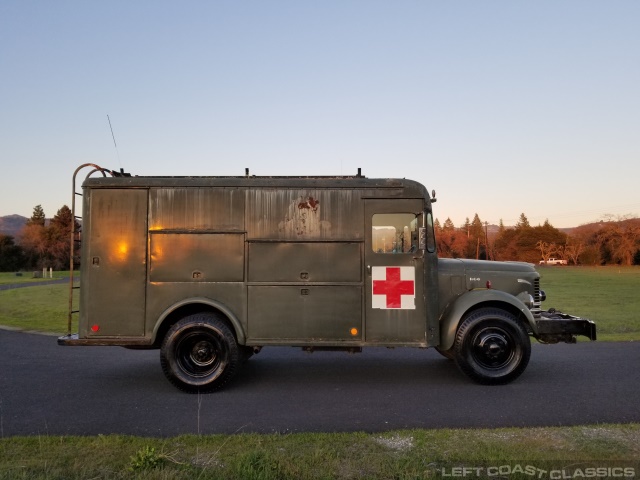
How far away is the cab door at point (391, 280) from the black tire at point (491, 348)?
633mm

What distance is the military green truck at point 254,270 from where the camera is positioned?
19.4ft

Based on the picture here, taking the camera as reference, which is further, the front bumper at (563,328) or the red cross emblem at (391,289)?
the front bumper at (563,328)

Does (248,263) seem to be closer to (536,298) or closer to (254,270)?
(254,270)

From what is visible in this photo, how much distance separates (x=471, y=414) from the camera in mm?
4852

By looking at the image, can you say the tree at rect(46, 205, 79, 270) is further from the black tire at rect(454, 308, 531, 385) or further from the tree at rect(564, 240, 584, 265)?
the tree at rect(564, 240, 584, 265)

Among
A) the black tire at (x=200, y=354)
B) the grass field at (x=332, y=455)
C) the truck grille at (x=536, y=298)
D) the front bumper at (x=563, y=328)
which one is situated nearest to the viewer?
the grass field at (x=332, y=455)

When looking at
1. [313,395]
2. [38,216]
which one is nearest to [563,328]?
[313,395]

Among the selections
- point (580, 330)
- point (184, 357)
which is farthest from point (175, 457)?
point (580, 330)

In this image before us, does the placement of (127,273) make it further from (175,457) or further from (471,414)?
(471,414)

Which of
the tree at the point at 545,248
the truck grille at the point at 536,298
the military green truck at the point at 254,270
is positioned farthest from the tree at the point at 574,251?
the military green truck at the point at 254,270

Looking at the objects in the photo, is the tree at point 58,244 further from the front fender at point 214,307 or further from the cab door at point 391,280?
the cab door at point 391,280

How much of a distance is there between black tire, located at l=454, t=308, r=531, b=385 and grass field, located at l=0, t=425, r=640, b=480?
1790mm

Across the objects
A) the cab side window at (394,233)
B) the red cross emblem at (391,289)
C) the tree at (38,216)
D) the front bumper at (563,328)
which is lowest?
the front bumper at (563,328)

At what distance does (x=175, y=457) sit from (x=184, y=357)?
8.35ft
